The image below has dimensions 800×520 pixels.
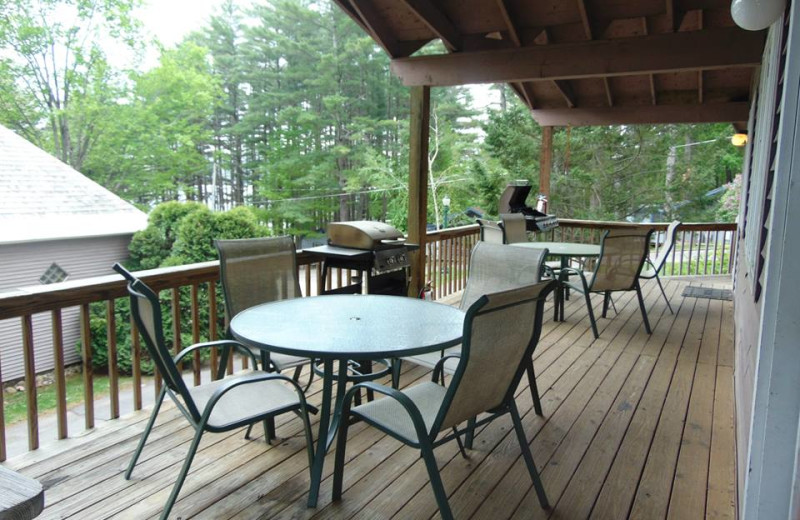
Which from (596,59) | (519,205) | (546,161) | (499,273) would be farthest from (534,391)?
(546,161)

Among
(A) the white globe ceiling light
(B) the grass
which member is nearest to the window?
(B) the grass

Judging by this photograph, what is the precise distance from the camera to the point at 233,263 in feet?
9.28

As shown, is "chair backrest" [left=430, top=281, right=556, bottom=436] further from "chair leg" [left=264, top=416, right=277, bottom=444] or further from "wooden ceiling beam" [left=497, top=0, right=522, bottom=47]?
"wooden ceiling beam" [left=497, top=0, right=522, bottom=47]

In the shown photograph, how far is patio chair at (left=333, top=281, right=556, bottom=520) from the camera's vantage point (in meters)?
1.67

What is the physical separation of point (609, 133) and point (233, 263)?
52.8 ft

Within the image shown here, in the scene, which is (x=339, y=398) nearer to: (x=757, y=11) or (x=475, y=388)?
(x=475, y=388)

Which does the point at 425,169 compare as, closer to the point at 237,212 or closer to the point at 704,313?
the point at 704,313

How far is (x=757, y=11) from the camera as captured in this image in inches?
83.9

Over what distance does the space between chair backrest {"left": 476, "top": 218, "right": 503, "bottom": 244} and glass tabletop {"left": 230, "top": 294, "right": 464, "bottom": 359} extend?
8.13 ft

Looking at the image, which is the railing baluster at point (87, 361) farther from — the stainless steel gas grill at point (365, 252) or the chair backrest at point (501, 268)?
the chair backrest at point (501, 268)

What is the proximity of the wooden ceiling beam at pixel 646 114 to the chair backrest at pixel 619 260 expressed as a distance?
3768mm

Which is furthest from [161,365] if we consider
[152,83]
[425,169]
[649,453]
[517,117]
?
[152,83]

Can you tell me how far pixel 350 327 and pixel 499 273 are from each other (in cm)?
106

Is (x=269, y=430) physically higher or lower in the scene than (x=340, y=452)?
lower
